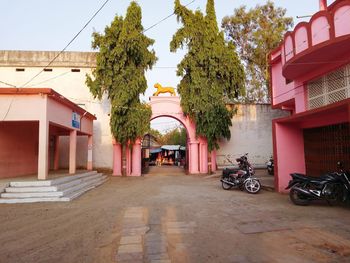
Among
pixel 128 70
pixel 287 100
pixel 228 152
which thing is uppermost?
pixel 128 70

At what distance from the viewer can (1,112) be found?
9.84m

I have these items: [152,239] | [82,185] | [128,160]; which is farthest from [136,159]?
[152,239]

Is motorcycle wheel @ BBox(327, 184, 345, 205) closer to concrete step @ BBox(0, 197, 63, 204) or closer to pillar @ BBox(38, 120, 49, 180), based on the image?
concrete step @ BBox(0, 197, 63, 204)

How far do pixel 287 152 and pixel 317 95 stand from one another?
2.21 metres

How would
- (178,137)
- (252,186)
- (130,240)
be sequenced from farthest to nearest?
(178,137)
(252,186)
(130,240)

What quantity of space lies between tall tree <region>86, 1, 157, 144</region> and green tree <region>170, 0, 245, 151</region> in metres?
2.69

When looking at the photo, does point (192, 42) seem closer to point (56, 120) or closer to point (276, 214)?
point (56, 120)

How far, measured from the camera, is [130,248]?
4.33 meters

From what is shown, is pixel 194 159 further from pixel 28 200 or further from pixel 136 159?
pixel 28 200

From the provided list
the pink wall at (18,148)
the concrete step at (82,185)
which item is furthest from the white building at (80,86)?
the pink wall at (18,148)

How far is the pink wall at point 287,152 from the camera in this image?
9.99 metres

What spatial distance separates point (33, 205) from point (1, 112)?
3.85m

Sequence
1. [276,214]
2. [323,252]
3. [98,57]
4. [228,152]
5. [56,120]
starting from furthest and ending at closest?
[228,152]
[98,57]
[56,120]
[276,214]
[323,252]

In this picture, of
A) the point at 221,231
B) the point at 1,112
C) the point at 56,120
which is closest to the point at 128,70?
the point at 56,120
